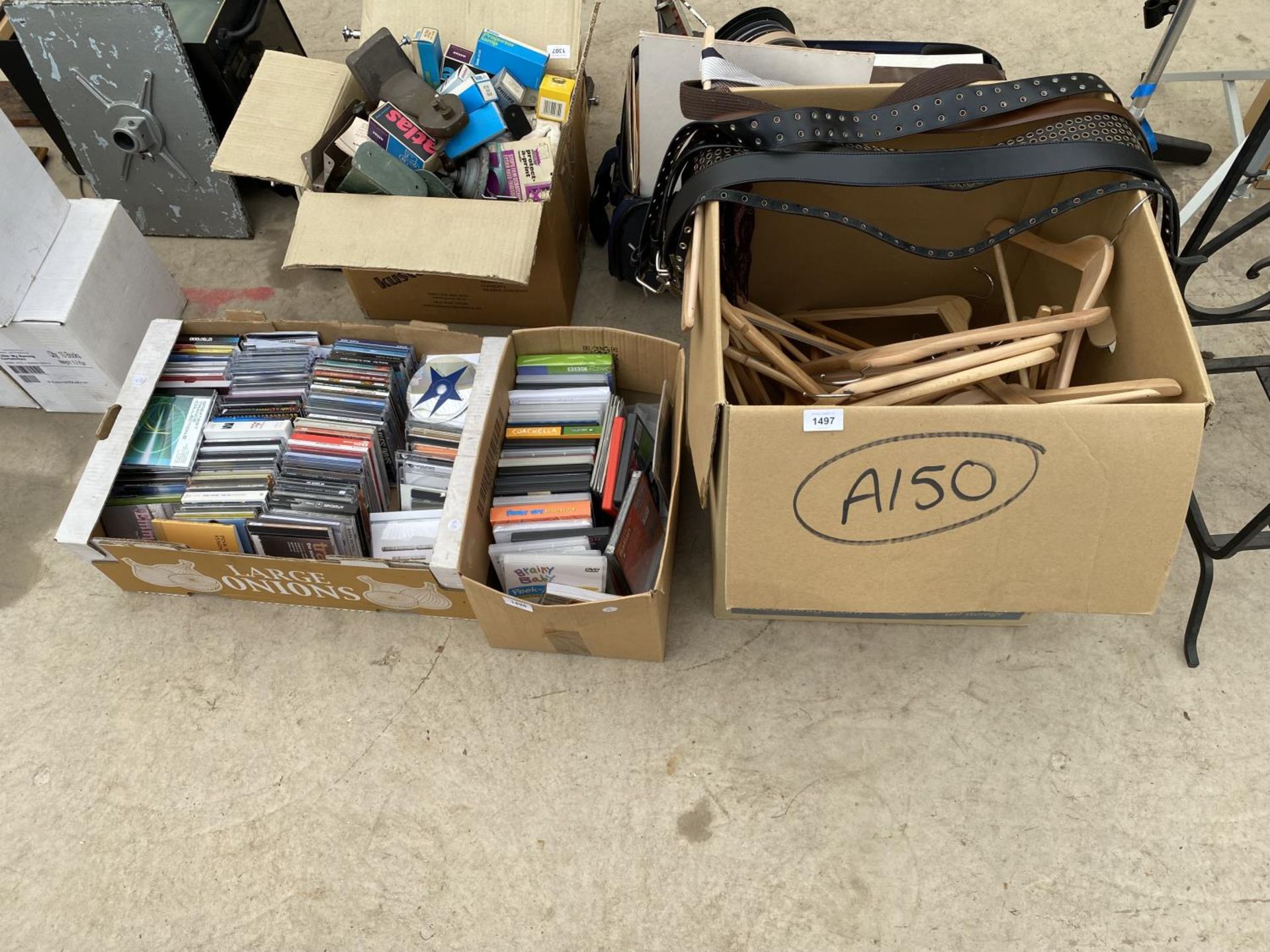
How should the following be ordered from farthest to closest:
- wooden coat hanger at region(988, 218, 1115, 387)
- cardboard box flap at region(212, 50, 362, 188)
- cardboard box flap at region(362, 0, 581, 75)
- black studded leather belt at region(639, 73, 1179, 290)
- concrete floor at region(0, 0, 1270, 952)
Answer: cardboard box flap at region(362, 0, 581, 75), cardboard box flap at region(212, 50, 362, 188), concrete floor at region(0, 0, 1270, 952), wooden coat hanger at region(988, 218, 1115, 387), black studded leather belt at region(639, 73, 1179, 290)

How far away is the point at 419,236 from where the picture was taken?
195 centimetres

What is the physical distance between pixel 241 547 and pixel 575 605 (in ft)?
2.69

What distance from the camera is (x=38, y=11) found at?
2.26 m

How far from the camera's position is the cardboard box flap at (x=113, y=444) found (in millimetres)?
1794

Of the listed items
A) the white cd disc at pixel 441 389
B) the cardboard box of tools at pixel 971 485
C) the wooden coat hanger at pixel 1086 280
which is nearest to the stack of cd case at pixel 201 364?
the white cd disc at pixel 441 389

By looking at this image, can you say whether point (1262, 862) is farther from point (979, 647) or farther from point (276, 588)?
point (276, 588)

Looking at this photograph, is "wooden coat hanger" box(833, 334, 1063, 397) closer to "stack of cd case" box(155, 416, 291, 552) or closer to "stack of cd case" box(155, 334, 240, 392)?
"stack of cd case" box(155, 416, 291, 552)

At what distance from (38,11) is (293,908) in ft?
7.72

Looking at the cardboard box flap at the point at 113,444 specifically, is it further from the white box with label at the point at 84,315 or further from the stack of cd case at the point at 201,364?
the white box with label at the point at 84,315

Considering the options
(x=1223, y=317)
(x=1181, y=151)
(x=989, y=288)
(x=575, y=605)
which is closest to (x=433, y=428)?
(x=575, y=605)

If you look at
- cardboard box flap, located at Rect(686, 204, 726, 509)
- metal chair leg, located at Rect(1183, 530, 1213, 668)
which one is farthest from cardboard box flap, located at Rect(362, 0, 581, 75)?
metal chair leg, located at Rect(1183, 530, 1213, 668)

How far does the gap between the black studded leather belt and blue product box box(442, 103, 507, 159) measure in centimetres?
86

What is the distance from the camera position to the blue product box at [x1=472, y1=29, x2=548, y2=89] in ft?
7.41

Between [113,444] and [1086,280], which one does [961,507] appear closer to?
[1086,280]
